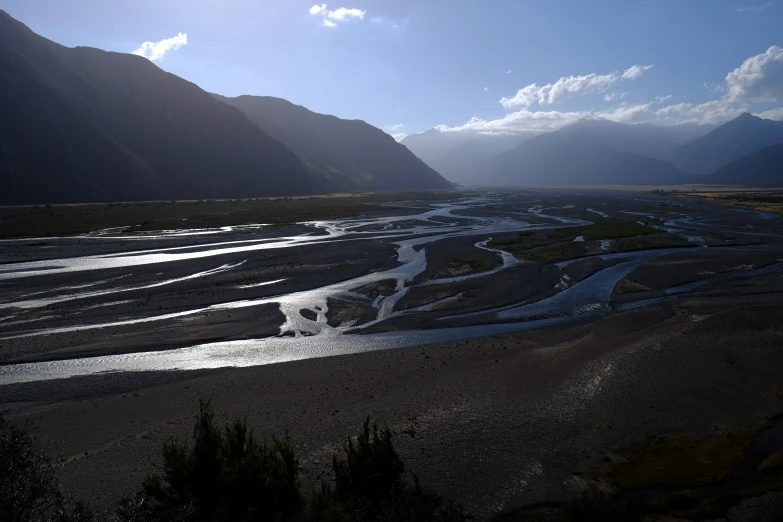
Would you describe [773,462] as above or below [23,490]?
below

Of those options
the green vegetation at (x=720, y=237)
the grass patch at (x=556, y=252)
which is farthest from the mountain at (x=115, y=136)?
the green vegetation at (x=720, y=237)

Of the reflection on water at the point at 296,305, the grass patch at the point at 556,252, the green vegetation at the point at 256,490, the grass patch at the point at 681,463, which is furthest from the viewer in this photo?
the grass patch at the point at 556,252

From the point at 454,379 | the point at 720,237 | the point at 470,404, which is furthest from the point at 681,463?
the point at 720,237

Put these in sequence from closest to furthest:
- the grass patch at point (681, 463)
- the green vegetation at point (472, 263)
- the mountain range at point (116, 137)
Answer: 1. the grass patch at point (681, 463)
2. the green vegetation at point (472, 263)
3. the mountain range at point (116, 137)

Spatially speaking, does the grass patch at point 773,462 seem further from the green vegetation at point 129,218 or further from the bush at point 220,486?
the green vegetation at point 129,218

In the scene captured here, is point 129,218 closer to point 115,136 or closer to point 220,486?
point 115,136

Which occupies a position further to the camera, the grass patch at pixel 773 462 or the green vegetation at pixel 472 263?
the green vegetation at pixel 472 263

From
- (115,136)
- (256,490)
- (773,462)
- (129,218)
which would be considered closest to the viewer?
(256,490)

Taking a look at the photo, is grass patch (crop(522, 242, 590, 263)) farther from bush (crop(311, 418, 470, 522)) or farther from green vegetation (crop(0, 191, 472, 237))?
green vegetation (crop(0, 191, 472, 237))

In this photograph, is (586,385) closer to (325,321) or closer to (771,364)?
(771,364)

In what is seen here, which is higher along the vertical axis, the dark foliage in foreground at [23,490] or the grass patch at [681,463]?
the dark foliage in foreground at [23,490]
